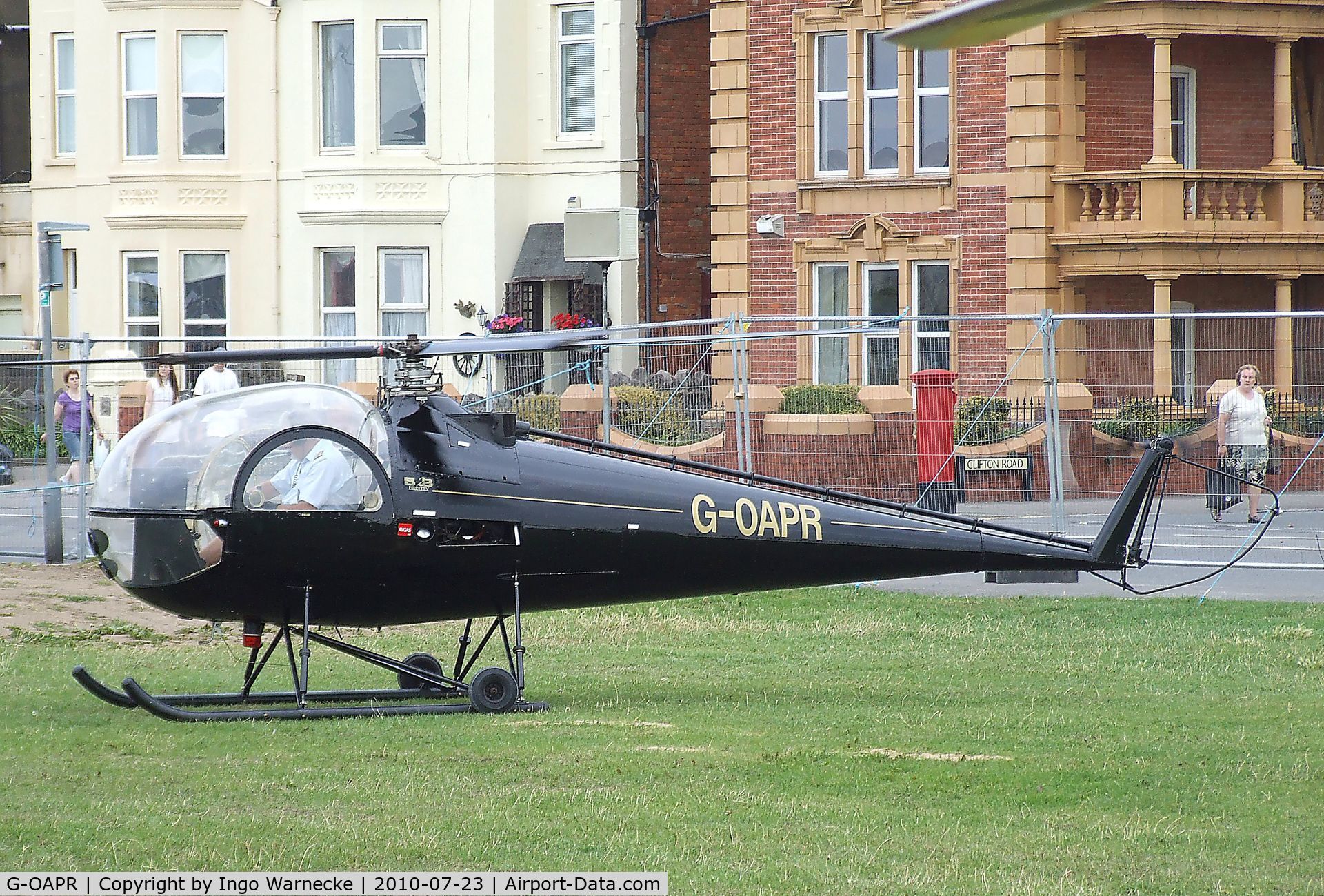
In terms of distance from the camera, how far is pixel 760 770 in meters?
9.43

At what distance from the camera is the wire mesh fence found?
17.0 m

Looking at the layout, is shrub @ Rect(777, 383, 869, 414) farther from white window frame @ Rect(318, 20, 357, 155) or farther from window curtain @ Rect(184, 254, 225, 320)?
window curtain @ Rect(184, 254, 225, 320)

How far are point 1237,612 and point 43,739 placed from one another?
10.3 metres

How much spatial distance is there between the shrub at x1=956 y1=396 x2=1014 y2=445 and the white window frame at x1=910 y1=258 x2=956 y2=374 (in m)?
6.68

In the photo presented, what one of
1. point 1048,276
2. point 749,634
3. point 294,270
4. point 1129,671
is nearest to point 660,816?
point 1129,671

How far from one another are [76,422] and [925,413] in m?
10.3

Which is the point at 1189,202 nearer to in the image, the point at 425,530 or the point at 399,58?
the point at 399,58

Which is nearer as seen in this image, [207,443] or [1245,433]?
[207,443]

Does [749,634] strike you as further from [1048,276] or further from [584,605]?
[1048,276]

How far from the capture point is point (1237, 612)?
1554 cm

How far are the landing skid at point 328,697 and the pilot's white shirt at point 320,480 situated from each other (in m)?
0.70

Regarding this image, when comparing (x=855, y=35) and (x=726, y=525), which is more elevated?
(x=855, y=35)

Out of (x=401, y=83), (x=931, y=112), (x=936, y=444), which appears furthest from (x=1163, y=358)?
(x=401, y=83)

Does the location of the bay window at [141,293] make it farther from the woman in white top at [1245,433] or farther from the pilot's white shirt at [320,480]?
the pilot's white shirt at [320,480]
